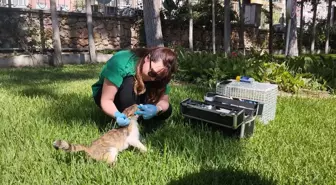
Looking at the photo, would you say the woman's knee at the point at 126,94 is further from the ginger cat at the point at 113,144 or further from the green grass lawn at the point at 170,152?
the green grass lawn at the point at 170,152

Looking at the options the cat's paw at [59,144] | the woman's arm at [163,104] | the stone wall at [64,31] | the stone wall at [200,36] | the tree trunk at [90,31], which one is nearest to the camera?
the cat's paw at [59,144]

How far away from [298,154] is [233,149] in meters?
0.50

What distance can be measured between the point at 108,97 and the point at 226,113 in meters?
0.96

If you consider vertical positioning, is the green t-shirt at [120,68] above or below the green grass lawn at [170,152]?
above

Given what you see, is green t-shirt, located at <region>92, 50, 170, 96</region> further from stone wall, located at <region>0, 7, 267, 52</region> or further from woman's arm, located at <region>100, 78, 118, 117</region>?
stone wall, located at <region>0, 7, 267, 52</region>

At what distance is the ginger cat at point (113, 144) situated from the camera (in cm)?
230

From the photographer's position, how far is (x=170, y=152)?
8.34 ft

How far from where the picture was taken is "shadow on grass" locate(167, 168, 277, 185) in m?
2.12

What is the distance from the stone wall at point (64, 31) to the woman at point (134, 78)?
7.58 meters

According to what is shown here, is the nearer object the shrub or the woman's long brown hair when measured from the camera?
the woman's long brown hair

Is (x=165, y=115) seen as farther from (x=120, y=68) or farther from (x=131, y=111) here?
(x=120, y=68)

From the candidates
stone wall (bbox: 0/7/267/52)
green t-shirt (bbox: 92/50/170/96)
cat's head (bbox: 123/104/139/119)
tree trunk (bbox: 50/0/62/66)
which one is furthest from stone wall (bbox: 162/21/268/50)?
cat's head (bbox: 123/104/139/119)

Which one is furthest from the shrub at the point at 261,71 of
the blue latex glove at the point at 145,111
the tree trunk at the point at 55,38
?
the tree trunk at the point at 55,38

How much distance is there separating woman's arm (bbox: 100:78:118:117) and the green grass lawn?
0.31 meters
